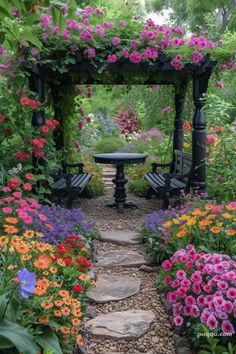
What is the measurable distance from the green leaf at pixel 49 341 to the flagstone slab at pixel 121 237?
2.46m

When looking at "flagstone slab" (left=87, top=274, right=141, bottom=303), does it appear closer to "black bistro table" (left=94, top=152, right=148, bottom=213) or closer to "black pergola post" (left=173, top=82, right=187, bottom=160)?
"black bistro table" (left=94, top=152, right=148, bottom=213)

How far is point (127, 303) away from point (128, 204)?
310cm

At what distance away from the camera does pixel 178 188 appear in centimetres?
534

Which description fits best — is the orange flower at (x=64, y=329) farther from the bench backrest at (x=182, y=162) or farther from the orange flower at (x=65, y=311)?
the bench backrest at (x=182, y=162)

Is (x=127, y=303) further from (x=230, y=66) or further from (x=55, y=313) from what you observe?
(x=230, y=66)

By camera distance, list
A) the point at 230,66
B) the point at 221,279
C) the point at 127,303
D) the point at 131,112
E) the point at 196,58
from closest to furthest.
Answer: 1. the point at 221,279
2. the point at 127,303
3. the point at 196,58
4. the point at 230,66
5. the point at 131,112

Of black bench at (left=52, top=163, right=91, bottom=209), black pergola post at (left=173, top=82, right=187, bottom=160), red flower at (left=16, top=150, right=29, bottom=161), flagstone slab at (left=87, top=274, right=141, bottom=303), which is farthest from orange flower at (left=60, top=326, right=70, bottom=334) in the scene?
black pergola post at (left=173, top=82, right=187, bottom=160)

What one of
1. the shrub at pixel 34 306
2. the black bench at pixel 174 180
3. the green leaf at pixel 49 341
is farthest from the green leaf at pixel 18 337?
the black bench at pixel 174 180

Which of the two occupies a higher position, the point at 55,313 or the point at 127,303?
the point at 55,313

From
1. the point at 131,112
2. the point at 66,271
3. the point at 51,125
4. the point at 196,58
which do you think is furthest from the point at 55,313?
the point at 131,112

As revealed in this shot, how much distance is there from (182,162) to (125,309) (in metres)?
3.44

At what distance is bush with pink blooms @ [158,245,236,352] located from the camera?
2203 mm

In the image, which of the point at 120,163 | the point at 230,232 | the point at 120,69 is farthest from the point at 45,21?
the point at 230,232

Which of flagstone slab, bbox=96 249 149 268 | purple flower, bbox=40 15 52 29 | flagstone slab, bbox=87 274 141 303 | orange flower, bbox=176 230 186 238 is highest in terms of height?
purple flower, bbox=40 15 52 29
